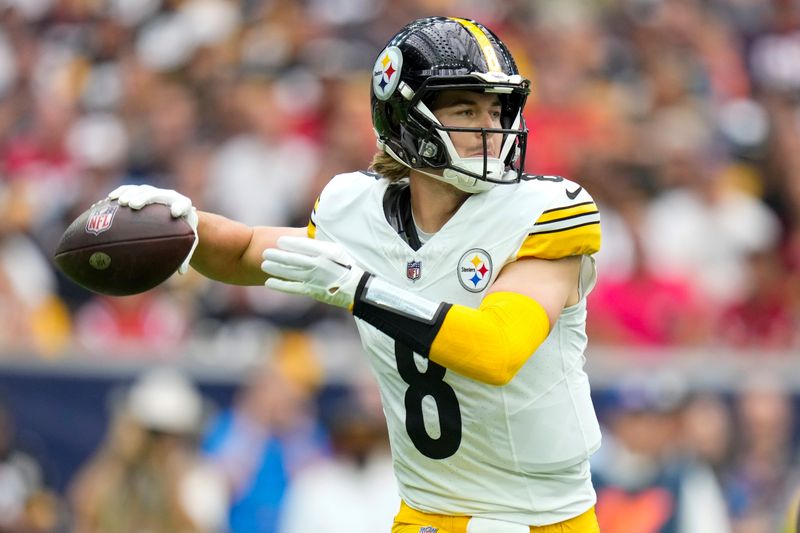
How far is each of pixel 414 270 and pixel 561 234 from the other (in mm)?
358

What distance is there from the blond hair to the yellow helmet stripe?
0.40m

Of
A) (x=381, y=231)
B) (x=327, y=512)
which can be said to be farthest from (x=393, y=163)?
(x=327, y=512)

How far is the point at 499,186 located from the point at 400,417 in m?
0.60

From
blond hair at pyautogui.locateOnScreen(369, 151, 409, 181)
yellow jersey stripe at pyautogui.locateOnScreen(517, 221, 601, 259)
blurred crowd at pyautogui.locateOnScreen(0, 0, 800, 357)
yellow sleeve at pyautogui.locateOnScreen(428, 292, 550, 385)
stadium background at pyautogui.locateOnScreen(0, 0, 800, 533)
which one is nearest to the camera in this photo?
yellow sleeve at pyautogui.locateOnScreen(428, 292, 550, 385)

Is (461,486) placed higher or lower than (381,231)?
lower

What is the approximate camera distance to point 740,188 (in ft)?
26.1

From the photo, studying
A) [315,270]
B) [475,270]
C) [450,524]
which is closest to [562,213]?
[475,270]

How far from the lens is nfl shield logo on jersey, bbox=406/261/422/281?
10.9 ft

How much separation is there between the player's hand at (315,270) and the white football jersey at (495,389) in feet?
0.90

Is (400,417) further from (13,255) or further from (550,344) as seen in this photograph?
(13,255)

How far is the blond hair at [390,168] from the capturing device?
361cm

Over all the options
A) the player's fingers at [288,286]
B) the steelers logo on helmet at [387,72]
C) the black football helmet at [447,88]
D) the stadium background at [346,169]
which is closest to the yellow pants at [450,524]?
the player's fingers at [288,286]

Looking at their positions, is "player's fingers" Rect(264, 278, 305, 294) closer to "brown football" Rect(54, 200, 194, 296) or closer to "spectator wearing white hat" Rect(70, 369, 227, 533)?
"brown football" Rect(54, 200, 194, 296)

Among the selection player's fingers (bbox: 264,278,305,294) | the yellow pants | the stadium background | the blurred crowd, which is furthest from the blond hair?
the blurred crowd
